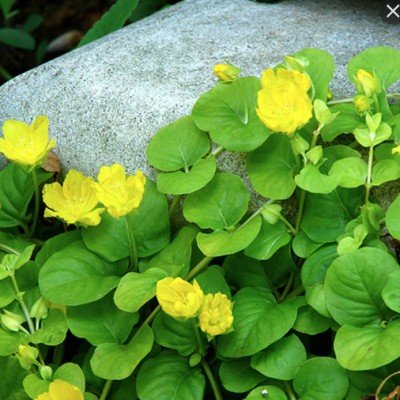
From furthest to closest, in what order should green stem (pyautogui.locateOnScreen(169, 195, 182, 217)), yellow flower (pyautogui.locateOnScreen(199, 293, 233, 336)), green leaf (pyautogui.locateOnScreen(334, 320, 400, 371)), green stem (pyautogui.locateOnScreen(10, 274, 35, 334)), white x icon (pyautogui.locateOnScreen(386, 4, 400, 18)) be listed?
white x icon (pyautogui.locateOnScreen(386, 4, 400, 18)) < green stem (pyautogui.locateOnScreen(169, 195, 182, 217)) < green stem (pyautogui.locateOnScreen(10, 274, 35, 334)) < yellow flower (pyautogui.locateOnScreen(199, 293, 233, 336)) < green leaf (pyautogui.locateOnScreen(334, 320, 400, 371))

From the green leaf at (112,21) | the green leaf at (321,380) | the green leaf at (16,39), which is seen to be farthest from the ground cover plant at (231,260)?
the green leaf at (16,39)

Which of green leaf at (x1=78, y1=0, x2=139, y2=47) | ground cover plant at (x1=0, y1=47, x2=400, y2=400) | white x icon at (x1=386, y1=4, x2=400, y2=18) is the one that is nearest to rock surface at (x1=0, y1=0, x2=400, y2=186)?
white x icon at (x1=386, y1=4, x2=400, y2=18)

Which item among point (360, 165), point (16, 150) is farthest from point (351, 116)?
point (16, 150)

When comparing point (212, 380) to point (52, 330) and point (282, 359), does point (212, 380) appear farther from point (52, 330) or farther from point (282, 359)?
point (52, 330)

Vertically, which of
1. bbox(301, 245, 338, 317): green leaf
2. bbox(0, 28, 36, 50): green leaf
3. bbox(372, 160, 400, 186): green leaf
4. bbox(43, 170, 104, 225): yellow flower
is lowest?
bbox(0, 28, 36, 50): green leaf

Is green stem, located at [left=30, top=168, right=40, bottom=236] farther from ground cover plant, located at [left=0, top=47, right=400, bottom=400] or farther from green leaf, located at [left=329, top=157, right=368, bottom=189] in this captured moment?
green leaf, located at [left=329, top=157, right=368, bottom=189]

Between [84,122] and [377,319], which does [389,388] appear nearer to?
[377,319]
